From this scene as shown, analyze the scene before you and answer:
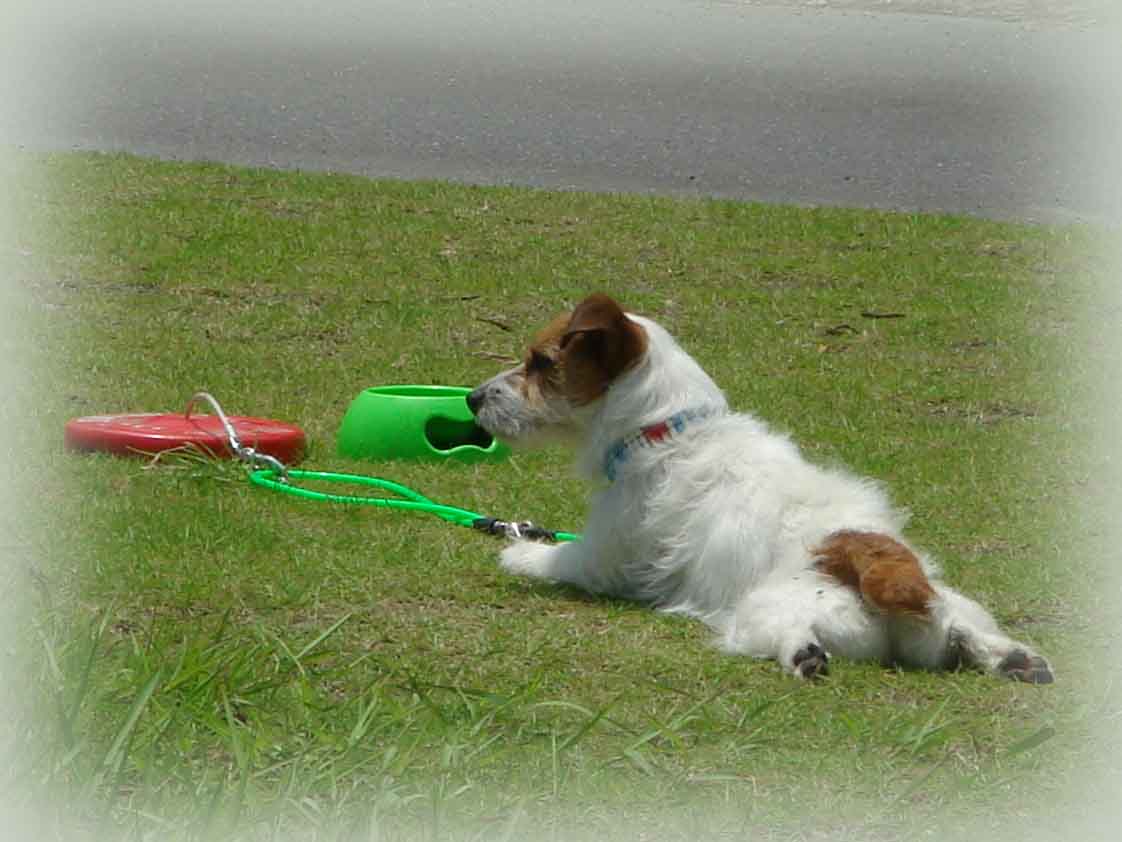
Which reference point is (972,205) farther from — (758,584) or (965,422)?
(758,584)

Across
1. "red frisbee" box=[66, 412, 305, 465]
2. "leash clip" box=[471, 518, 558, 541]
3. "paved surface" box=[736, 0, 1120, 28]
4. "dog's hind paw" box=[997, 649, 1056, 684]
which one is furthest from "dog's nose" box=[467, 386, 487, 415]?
"paved surface" box=[736, 0, 1120, 28]

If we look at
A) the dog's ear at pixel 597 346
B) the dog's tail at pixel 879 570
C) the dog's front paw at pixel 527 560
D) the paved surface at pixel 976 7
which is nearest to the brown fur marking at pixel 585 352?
the dog's ear at pixel 597 346

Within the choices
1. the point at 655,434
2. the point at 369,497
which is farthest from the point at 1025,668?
the point at 369,497

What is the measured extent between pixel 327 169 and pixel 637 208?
2.36 metres

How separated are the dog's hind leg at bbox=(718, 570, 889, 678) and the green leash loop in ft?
4.00

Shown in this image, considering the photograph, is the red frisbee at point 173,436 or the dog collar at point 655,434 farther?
the red frisbee at point 173,436

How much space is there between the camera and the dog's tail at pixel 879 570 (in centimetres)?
551

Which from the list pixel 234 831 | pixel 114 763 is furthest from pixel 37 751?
pixel 234 831

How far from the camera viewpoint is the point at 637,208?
41.0 ft

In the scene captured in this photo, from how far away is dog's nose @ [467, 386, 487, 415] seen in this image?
660 centimetres

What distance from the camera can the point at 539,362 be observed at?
6.49 m

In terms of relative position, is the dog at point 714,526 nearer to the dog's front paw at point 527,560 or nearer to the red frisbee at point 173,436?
the dog's front paw at point 527,560

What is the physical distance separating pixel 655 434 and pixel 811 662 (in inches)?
45.6

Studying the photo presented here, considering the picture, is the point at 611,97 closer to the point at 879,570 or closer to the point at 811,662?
the point at 879,570
